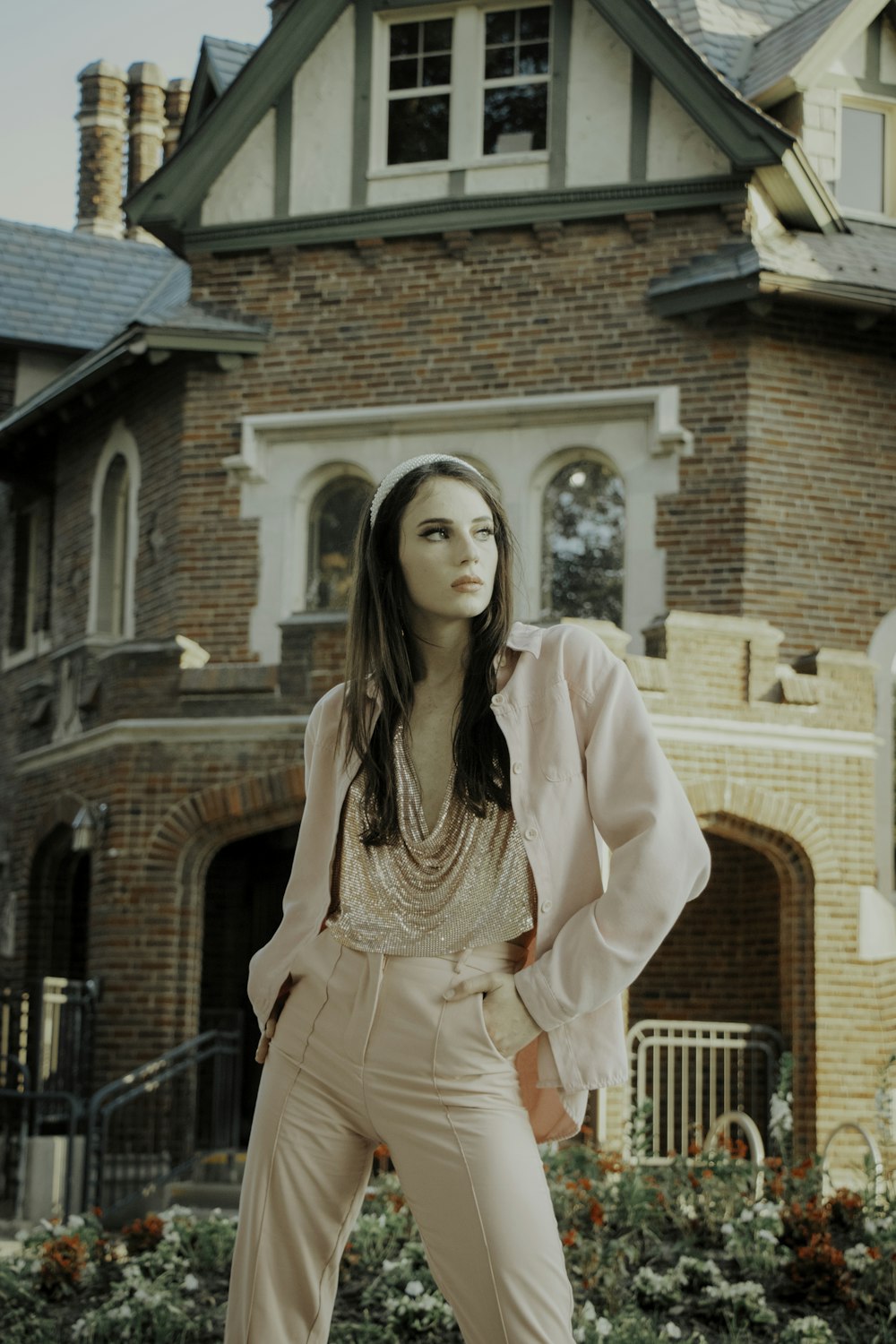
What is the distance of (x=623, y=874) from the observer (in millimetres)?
2752

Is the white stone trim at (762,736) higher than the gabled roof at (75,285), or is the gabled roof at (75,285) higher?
the gabled roof at (75,285)

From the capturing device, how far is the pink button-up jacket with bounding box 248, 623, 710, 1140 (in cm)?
275

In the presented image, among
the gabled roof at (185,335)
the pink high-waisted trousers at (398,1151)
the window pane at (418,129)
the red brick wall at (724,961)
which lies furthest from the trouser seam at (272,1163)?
the window pane at (418,129)

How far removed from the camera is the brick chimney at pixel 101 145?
78.5 feet

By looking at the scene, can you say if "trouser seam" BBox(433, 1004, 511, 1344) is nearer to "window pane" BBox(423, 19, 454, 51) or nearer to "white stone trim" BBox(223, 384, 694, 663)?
"white stone trim" BBox(223, 384, 694, 663)

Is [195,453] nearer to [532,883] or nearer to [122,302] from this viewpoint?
[122,302]

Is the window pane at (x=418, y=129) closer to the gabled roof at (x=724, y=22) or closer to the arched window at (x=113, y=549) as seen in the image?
the gabled roof at (x=724, y=22)

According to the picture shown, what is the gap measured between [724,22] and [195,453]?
6.21 m

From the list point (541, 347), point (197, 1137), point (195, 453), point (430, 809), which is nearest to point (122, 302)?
point (195, 453)

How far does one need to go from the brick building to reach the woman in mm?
9227

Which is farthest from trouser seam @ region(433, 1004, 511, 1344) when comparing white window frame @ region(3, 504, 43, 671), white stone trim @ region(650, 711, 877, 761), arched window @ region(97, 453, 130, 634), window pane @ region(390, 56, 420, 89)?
white window frame @ region(3, 504, 43, 671)

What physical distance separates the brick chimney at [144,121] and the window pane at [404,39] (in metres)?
10.3

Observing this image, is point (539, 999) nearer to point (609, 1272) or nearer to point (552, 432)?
point (609, 1272)

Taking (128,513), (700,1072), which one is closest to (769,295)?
(700,1072)
